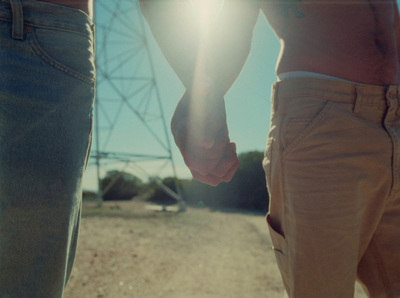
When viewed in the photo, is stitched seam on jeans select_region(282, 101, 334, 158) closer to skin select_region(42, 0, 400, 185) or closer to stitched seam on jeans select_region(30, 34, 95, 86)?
skin select_region(42, 0, 400, 185)

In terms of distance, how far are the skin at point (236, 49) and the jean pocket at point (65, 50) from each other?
0.41 ft

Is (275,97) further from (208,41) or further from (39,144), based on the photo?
(39,144)

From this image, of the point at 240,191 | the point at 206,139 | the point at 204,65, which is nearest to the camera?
the point at 206,139

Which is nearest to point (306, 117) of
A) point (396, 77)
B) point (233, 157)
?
point (233, 157)

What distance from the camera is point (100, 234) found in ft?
18.0

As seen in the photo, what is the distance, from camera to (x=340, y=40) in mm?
1186

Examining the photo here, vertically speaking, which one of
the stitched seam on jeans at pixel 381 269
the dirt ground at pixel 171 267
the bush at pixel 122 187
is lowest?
the bush at pixel 122 187

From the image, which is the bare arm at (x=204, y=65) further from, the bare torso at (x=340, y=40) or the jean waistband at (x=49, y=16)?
the jean waistband at (x=49, y=16)

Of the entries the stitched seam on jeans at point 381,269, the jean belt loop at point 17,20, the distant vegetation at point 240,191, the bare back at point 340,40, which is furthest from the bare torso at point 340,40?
the distant vegetation at point 240,191

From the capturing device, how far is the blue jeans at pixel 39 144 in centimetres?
86

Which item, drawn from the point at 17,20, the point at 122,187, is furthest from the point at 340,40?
the point at 122,187

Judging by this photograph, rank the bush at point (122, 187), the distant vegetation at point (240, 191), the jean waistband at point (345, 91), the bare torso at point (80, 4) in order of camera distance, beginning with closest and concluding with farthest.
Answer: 1. the bare torso at point (80, 4)
2. the jean waistband at point (345, 91)
3. the distant vegetation at point (240, 191)
4. the bush at point (122, 187)

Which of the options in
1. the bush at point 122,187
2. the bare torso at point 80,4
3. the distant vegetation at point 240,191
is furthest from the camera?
the bush at point 122,187

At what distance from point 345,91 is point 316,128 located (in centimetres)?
17
